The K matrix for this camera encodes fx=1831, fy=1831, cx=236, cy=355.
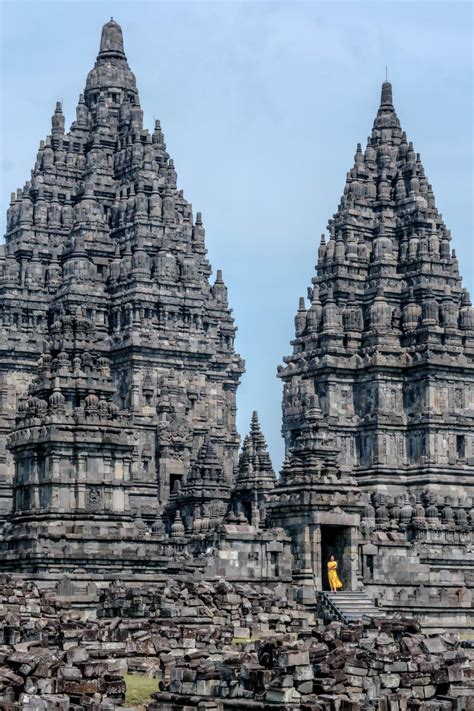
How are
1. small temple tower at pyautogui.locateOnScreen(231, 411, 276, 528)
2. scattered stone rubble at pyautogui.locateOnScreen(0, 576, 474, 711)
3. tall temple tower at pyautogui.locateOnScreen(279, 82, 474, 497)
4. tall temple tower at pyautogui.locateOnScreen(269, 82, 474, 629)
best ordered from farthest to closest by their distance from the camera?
tall temple tower at pyautogui.locateOnScreen(279, 82, 474, 497), small temple tower at pyautogui.locateOnScreen(231, 411, 276, 528), tall temple tower at pyautogui.locateOnScreen(269, 82, 474, 629), scattered stone rubble at pyautogui.locateOnScreen(0, 576, 474, 711)

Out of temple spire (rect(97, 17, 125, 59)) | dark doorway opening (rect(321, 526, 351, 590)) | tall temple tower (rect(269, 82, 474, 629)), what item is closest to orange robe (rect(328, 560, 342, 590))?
dark doorway opening (rect(321, 526, 351, 590))

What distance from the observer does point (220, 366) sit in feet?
347

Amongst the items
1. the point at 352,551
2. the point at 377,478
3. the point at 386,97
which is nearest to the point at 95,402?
the point at 352,551

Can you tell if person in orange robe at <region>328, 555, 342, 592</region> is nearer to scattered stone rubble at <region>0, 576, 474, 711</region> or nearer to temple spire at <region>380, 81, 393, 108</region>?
scattered stone rubble at <region>0, 576, 474, 711</region>

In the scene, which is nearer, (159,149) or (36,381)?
(36,381)

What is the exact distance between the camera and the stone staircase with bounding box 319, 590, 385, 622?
2766 inches

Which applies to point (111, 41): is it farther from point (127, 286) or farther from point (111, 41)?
point (127, 286)

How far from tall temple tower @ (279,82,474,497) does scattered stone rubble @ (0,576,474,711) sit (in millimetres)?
33671

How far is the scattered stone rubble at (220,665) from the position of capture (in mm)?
45375

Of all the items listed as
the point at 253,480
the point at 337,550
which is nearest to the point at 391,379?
the point at 253,480

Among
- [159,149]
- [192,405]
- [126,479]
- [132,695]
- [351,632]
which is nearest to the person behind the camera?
[132,695]

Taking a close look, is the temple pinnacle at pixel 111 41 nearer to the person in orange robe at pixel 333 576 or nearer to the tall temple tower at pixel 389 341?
the tall temple tower at pixel 389 341

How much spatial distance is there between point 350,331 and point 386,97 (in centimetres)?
1539

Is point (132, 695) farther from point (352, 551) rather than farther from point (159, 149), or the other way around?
point (159, 149)
